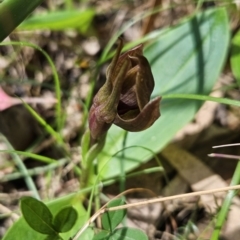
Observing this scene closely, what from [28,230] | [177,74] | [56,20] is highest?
[56,20]

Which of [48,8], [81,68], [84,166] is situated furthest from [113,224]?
[48,8]

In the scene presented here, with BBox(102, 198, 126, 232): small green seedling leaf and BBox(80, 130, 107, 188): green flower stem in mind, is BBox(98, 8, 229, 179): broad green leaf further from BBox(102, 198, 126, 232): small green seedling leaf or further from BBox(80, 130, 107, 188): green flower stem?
BBox(102, 198, 126, 232): small green seedling leaf

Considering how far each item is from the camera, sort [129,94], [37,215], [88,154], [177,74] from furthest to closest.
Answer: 1. [177,74]
2. [88,154]
3. [37,215]
4. [129,94]

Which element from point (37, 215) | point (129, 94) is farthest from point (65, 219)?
point (129, 94)

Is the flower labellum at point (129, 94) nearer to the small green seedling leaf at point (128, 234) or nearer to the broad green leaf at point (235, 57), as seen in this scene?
the small green seedling leaf at point (128, 234)

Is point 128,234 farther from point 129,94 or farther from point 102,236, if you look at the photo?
point 129,94

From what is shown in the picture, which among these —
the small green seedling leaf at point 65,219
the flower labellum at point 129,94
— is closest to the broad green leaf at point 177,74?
the small green seedling leaf at point 65,219
